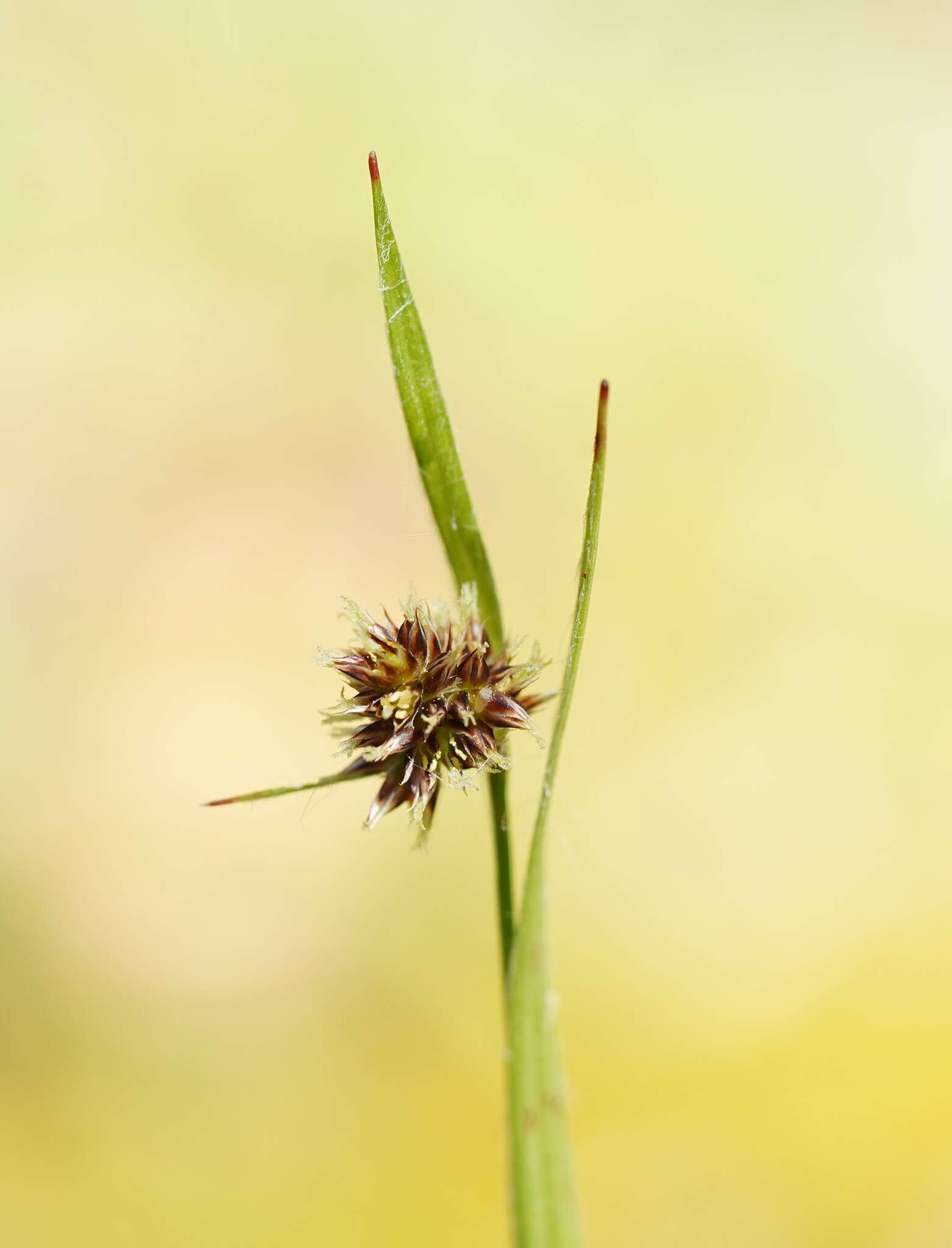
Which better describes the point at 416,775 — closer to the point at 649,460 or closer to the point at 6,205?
the point at 649,460

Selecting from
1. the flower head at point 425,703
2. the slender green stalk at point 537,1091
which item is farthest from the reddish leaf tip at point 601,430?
the flower head at point 425,703

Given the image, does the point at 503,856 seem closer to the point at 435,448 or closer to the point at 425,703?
the point at 425,703

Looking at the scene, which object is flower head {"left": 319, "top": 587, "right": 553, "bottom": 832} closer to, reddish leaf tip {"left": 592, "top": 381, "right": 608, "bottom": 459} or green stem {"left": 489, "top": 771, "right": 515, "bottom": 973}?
green stem {"left": 489, "top": 771, "right": 515, "bottom": 973}

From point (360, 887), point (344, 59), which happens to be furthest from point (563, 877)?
point (344, 59)

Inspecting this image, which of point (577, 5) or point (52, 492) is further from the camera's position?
point (577, 5)

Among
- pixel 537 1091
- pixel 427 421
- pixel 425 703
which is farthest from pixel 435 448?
pixel 537 1091
